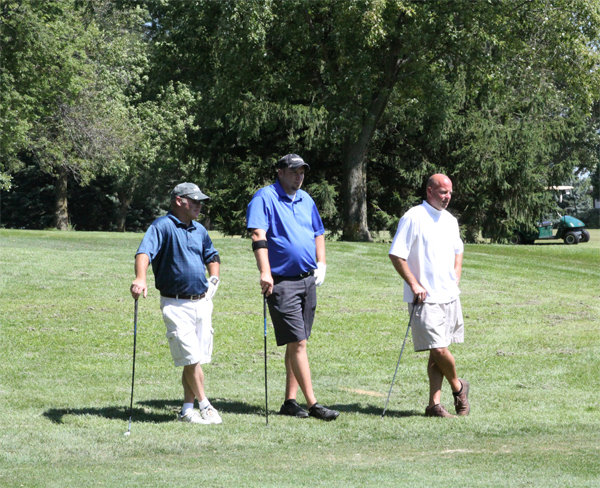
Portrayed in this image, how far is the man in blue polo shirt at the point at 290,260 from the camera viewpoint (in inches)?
315

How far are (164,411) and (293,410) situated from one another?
44.8 inches

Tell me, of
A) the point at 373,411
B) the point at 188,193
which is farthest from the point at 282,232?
the point at 373,411

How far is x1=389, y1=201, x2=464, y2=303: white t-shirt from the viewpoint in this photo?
26.4ft

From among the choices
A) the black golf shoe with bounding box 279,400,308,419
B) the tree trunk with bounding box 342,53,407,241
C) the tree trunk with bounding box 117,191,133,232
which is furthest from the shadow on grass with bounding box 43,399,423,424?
the tree trunk with bounding box 117,191,133,232

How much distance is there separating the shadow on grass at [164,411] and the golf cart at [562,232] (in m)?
33.7

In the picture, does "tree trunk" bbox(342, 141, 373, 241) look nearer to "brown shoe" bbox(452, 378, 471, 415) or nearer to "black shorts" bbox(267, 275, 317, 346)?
"brown shoe" bbox(452, 378, 471, 415)

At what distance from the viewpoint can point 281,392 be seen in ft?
31.8

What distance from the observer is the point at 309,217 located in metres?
8.23

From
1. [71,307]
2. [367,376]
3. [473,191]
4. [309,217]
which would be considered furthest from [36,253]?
[473,191]

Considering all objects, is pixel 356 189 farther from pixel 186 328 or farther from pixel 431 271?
pixel 186 328

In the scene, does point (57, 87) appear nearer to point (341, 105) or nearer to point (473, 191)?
point (341, 105)

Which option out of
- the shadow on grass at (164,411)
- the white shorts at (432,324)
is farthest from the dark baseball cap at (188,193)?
the white shorts at (432,324)

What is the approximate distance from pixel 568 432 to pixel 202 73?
32.1 meters

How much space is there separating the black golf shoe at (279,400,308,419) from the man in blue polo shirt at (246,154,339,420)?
0.04 feet
